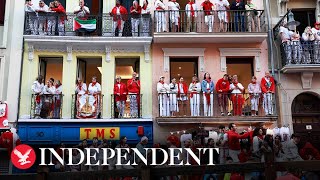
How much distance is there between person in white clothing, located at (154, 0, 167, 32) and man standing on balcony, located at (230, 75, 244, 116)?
3565mm

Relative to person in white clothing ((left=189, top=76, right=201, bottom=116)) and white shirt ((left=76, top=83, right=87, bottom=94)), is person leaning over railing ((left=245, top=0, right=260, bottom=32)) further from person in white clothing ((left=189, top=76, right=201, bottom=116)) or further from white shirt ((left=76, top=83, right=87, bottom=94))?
white shirt ((left=76, top=83, right=87, bottom=94))

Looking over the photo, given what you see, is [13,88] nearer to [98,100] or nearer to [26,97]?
[26,97]

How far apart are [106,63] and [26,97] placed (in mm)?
3457

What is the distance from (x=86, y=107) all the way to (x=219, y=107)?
524 cm

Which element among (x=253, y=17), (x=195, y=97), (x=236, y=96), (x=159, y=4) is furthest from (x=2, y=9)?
(x=253, y=17)

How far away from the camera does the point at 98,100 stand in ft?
57.7

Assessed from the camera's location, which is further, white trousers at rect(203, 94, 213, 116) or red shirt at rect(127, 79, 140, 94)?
red shirt at rect(127, 79, 140, 94)

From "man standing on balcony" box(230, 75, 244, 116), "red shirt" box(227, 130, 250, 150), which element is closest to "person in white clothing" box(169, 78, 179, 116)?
"man standing on balcony" box(230, 75, 244, 116)

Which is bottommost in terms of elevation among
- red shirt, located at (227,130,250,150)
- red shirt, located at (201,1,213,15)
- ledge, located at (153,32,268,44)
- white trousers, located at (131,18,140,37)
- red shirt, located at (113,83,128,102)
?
red shirt, located at (227,130,250,150)

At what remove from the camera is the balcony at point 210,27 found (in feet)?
58.3

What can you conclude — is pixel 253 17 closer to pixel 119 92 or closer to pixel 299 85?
pixel 299 85

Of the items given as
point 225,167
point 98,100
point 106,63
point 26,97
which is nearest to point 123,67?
point 106,63

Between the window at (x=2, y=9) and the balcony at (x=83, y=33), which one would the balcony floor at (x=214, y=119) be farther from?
the window at (x=2, y=9)

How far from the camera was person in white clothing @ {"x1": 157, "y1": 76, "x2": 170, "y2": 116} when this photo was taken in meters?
17.2
